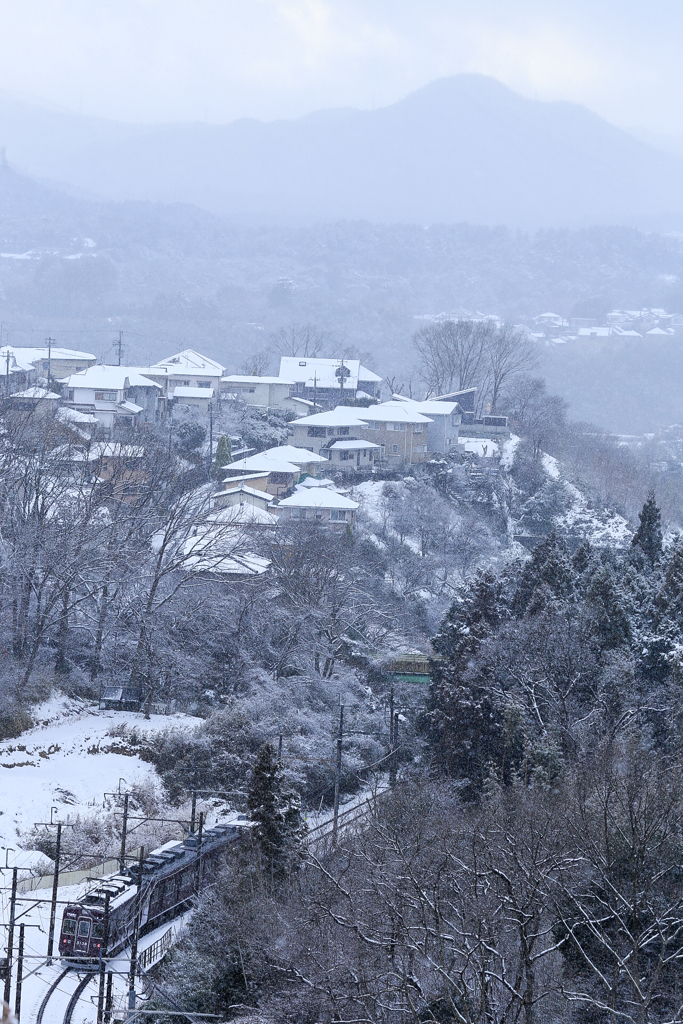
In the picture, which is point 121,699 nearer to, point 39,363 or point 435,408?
point 435,408

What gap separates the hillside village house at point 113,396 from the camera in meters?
48.5

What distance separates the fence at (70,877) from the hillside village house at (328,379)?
37.5 meters

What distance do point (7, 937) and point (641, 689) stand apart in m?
13.5

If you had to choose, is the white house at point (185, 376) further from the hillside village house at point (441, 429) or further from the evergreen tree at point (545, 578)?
the evergreen tree at point (545, 578)

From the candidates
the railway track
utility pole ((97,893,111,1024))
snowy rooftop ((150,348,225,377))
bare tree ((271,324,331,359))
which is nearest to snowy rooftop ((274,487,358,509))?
snowy rooftop ((150,348,225,377))

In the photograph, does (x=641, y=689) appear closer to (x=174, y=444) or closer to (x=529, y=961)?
(x=529, y=961)

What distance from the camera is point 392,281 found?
132750 millimetres

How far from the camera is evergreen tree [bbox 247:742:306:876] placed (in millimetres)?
18312

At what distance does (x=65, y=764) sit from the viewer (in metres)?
24.2

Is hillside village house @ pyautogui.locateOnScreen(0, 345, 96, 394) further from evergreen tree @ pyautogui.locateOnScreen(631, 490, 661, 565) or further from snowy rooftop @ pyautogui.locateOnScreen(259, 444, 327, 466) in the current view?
evergreen tree @ pyautogui.locateOnScreen(631, 490, 661, 565)

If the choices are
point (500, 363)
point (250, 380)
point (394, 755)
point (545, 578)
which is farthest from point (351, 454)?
point (394, 755)

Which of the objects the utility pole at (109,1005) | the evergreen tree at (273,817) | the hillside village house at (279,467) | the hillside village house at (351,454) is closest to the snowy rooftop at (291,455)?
the hillside village house at (279,467)

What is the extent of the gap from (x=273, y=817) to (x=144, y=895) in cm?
237

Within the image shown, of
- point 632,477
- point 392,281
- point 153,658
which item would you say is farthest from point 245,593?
point 392,281
